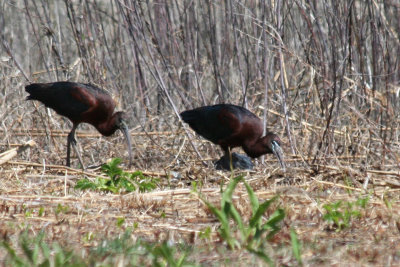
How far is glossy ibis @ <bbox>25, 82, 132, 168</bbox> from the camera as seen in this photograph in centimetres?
630

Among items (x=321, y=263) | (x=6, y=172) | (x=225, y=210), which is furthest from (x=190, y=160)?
(x=321, y=263)

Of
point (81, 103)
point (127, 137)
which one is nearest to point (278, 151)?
point (127, 137)

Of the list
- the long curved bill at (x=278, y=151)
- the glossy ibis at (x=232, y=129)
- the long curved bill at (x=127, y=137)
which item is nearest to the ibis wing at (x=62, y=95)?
the long curved bill at (x=127, y=137)

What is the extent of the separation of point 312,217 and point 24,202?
1518mm

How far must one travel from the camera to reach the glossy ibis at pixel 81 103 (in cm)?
630

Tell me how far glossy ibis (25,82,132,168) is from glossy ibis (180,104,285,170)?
67 cm

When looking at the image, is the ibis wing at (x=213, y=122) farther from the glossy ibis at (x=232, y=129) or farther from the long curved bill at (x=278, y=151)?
the long curved bill at (x=278, y=151)

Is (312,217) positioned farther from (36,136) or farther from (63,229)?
(36,136)

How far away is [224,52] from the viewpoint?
6641 mm

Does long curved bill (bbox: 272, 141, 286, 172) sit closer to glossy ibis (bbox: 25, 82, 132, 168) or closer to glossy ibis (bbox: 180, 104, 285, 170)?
glossy ibis (bbox: 180, 104, 285, 170)

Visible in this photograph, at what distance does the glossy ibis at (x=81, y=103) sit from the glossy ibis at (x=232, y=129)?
67cm

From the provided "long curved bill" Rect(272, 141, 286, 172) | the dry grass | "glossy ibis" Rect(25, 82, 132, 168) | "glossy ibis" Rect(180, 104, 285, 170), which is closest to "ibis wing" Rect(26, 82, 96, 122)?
"glossy ibis" Rect(25, 82, 132, 168)

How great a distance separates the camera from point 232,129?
6.07 m

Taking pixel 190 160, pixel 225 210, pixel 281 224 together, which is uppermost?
pixel 225 210
